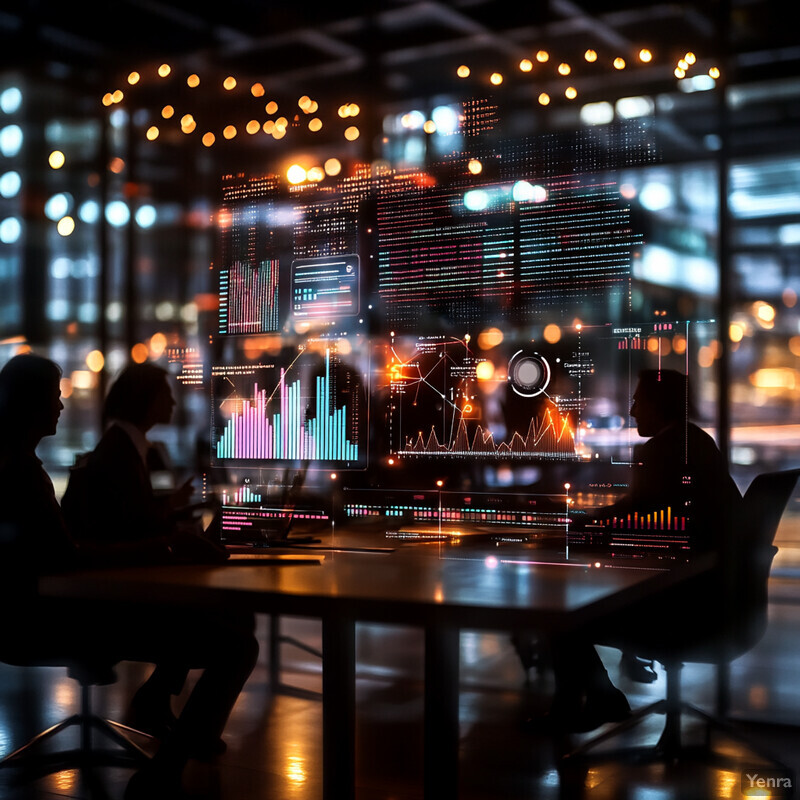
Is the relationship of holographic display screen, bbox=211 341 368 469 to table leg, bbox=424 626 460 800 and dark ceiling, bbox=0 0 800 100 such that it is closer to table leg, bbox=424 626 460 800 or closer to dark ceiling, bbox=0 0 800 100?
table leg, bbox=424 626 460 800

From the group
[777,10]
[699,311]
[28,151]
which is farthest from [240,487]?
[28,151]

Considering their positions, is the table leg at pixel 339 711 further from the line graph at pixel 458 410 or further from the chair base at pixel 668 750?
the chair base at pixel 668 750

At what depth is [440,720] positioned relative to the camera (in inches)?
85.8

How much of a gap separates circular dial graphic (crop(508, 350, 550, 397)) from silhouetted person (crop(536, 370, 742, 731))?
0.33m

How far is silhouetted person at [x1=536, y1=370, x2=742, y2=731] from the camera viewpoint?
320cm

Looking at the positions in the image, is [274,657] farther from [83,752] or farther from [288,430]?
[288,430]

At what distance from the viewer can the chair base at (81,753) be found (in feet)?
10.9

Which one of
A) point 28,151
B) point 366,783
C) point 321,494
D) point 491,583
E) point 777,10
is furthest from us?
point 28,151

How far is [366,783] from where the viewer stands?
321 cm

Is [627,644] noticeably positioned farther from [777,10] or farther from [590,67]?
[777,10]

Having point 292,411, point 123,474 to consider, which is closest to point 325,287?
point 292,411

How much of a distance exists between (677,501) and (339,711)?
1.45 metres

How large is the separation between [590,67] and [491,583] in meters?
2.30

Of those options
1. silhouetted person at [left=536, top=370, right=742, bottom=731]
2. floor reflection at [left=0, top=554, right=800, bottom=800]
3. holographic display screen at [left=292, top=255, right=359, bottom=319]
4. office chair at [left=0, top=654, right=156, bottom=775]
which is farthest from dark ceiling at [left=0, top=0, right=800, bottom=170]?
office chair at [left=0, top=654, right=156, bottom=775]
